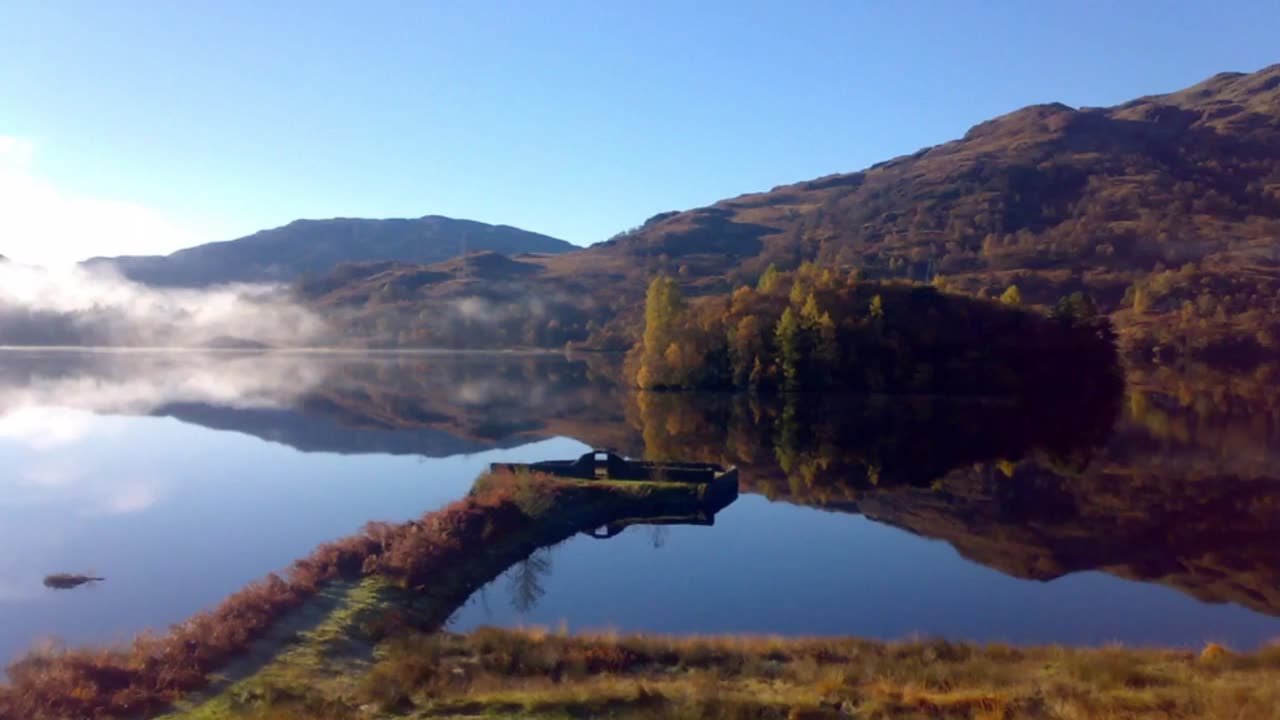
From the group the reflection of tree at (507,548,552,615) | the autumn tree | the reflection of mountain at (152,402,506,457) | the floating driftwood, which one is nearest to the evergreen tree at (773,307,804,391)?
the autumn tree

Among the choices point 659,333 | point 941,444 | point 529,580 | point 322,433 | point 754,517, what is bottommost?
point 941,444

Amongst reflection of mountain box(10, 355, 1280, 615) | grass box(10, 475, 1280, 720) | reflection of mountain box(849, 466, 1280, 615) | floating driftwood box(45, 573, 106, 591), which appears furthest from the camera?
reflection of mountain box(10, 355, 1280, 615)

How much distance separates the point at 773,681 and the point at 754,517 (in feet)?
63.8

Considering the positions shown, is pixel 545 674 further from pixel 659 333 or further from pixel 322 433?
pixel 659 333

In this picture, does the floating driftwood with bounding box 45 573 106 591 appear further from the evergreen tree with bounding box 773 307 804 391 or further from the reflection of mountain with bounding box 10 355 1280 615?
the evergreen tree with bounding box 773 307 804 391

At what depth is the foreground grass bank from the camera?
11562mm

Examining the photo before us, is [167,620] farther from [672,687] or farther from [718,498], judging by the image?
[718,498]

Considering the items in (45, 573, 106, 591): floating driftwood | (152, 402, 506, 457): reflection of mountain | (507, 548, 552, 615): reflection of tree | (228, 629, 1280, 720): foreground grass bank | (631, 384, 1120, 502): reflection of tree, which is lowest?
(631, 384, 1120, 502): reflection of tree

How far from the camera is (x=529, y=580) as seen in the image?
2370 cm

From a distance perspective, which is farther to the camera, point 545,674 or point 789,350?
point 789,350

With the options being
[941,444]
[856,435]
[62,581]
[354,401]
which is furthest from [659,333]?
[62,581]

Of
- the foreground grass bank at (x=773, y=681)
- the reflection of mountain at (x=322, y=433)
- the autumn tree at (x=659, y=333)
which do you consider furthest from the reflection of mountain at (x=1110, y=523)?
the autumn tree at (x=659, y=333)

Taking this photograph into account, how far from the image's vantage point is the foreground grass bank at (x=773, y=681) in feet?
37.9

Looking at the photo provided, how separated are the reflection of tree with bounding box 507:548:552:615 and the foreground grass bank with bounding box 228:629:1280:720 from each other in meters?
4.51
